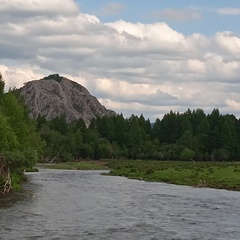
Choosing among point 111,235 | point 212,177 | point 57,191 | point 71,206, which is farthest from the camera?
point 212,177

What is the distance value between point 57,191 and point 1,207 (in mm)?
20467

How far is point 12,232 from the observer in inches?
1560

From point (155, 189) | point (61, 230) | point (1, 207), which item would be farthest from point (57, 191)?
point (61, 230)

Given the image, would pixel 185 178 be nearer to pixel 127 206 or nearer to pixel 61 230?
pixel 127 206

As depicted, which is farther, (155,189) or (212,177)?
(212,177)

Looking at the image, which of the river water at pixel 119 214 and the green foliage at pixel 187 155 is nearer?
the river water at pixel 119 214

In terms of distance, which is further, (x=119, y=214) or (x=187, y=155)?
(x=187, y=155)

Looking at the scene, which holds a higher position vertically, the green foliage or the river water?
the green foliage

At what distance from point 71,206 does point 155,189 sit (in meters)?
23.7

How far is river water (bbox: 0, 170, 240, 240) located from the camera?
4009 cm

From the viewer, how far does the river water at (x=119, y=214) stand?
132ft

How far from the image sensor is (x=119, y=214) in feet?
166

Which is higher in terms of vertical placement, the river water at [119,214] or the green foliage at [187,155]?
the green foliage at [187,155]

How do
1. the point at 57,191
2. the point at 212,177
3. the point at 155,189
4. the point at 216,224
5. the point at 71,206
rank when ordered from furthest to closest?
the point at 212,177 < the point at 155,189 < the point at 57,191 < the point at 71,206 < the point at 216,224
